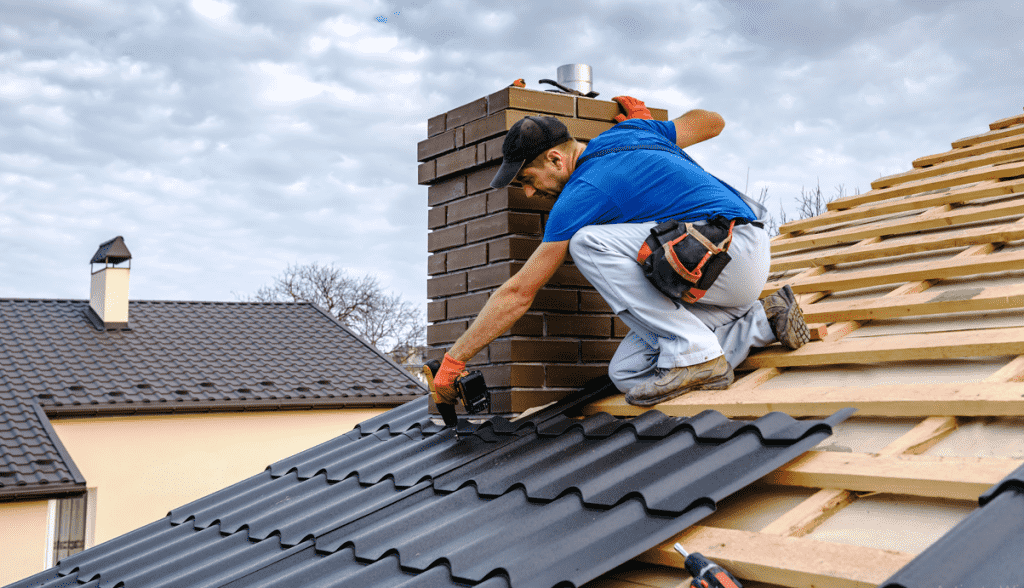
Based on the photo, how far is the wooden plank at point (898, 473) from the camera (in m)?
1.86

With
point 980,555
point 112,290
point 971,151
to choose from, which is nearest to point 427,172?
point 980,555

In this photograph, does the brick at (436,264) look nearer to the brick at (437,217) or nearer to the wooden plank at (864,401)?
the brick at (437,217)

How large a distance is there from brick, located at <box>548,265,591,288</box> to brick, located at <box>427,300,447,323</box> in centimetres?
75

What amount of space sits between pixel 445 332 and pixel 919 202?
2.80 metres

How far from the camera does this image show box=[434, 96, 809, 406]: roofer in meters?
3.07

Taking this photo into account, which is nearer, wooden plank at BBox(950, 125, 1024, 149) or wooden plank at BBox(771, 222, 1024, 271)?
wooden plank at BBox(771, 222, 1024, 271)

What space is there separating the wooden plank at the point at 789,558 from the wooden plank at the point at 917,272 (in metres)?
1.95

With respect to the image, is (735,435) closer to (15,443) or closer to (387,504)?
(387,504)

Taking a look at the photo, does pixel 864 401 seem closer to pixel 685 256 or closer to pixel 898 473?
pixel 898 473

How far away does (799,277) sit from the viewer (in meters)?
4.25

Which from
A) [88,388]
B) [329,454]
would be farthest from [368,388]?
[329,454]

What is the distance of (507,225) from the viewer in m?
3.85

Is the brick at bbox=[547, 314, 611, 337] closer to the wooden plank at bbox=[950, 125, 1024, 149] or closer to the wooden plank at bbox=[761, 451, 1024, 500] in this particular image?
the wooden plank at bbox=[761, 451, 1024, 500]

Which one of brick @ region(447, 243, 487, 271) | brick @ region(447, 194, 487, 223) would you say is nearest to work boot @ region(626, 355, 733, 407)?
brick @ region(447, 243, 487, 271)
